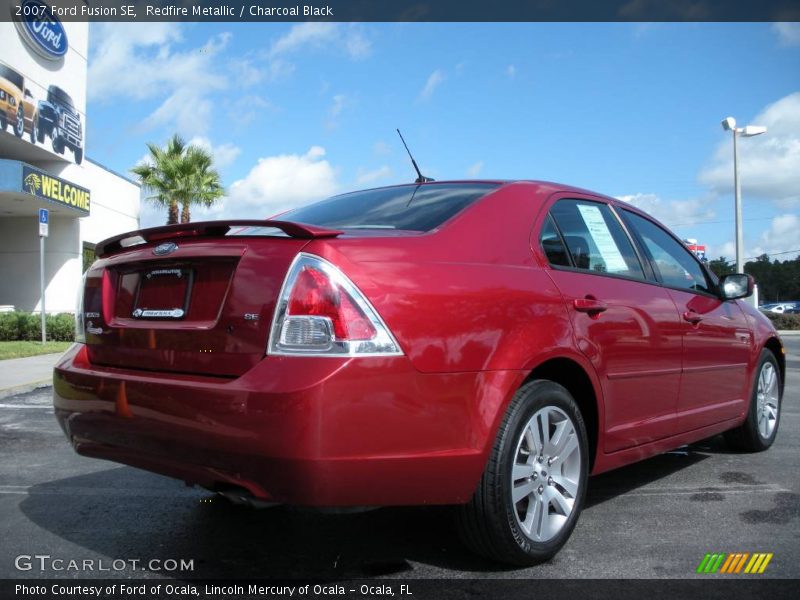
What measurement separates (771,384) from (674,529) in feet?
7.63

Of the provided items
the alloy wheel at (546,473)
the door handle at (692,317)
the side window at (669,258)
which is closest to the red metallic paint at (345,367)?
the alloy wheel at (546,473)

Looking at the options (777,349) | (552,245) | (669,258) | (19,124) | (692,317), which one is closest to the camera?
(552,245)

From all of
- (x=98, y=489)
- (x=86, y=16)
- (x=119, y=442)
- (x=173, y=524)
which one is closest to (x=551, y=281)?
(x=119, y=442)

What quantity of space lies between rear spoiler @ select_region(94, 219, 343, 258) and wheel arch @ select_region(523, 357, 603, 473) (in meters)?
1.07

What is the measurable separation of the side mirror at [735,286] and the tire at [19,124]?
1985cm

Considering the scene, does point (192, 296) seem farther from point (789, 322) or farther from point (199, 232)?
point (789, 322)

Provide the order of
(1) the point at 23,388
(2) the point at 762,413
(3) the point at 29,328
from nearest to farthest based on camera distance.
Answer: (2) the point at 762,413 → (1) the point at 23,388 → (3) the point at 29,328

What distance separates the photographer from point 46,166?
22.1m

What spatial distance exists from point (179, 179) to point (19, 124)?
5685mm

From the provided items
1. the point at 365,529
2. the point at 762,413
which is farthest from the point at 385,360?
the point at 762,413

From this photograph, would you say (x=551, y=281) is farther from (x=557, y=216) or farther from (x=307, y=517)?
(x=307, y=517)

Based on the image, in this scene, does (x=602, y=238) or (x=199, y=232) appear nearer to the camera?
(x=199, y=232)

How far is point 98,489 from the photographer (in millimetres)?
4129
